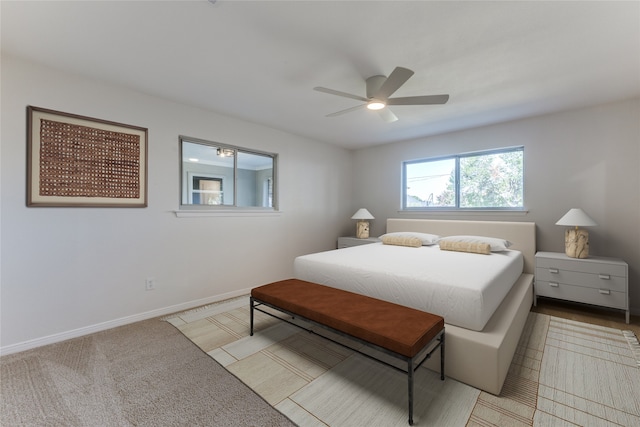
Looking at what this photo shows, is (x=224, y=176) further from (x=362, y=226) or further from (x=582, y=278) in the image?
(x=582, y=278)

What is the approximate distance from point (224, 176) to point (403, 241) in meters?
2.62

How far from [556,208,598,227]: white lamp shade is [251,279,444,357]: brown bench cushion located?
2.38 meters

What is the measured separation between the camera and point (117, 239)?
2.65m

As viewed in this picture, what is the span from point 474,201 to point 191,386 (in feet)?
13.7

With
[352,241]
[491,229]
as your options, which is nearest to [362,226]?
[352,241]

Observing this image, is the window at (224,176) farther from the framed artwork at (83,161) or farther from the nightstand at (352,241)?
the nightstand at (352,241)

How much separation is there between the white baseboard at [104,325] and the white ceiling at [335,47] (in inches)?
91.9

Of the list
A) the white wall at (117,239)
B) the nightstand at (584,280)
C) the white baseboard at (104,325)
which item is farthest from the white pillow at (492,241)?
the white baseboard at (104,325)

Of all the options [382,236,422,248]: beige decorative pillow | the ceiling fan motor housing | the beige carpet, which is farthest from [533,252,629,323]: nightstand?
the beige carpet

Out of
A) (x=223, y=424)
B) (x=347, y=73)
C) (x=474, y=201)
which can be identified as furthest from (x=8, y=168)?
(x=474, y=201)

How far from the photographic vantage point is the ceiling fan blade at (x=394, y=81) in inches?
73.8

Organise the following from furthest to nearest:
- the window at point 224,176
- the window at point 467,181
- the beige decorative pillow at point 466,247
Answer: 1. the window at point 467,181
2. the window at point 224,176
3. the beige decorative pillow at point 466,247

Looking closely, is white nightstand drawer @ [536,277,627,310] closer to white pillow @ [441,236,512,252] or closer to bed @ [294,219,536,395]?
bed @ [294,219,536,395]

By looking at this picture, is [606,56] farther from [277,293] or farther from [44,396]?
[44,396]
